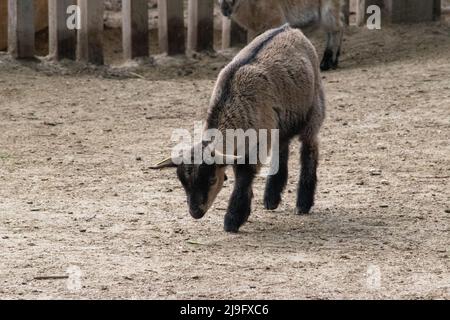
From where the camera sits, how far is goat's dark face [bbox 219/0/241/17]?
12.8m

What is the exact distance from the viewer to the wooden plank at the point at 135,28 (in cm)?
1277

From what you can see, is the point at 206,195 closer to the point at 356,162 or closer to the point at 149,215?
the point at 149,215

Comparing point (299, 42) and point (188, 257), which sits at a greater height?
point (299, 42)

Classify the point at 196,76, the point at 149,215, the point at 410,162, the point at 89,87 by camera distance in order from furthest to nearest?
the point at 196,76 → the point at 89,87 → the point at 410,162 → the point at 149,215

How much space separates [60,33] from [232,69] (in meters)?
5.11

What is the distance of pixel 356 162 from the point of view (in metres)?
9.34

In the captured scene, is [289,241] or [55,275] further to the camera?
[289,241]

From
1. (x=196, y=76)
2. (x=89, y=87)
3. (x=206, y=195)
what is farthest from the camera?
(x=196, y=76)

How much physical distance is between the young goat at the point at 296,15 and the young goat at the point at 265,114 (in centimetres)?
475

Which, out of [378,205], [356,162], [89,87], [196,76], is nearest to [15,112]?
[89,87]

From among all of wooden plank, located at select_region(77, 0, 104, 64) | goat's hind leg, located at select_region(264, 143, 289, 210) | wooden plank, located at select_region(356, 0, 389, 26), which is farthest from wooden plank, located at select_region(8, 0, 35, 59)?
goat's hind leg, located at select_region(264, 143, 289, 210)

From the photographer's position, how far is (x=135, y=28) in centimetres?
1288

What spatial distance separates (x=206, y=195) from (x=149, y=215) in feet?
2.44

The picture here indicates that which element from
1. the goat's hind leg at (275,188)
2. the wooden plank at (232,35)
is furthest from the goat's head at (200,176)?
the wooden plank at (232,35)
